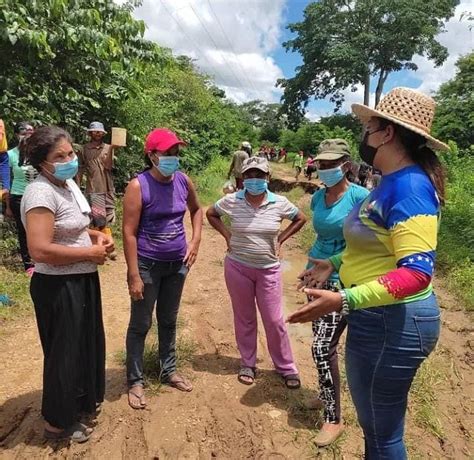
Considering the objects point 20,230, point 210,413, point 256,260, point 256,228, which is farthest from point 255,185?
point 20,230

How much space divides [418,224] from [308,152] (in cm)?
2915

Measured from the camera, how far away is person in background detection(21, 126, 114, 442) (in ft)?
7.93

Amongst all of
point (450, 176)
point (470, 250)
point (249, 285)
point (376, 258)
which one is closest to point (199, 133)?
point (450, 176)

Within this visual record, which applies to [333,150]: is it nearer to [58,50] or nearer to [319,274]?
[319,274]

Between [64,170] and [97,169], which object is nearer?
[64,170]

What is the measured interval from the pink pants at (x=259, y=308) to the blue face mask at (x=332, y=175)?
2.77 feet

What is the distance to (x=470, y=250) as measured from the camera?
24.8ft

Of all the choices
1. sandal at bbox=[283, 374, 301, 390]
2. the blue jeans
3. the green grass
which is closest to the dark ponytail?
the blue jeans

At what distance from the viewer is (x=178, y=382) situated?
3.40m

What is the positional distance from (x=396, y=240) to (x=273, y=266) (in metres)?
1.85

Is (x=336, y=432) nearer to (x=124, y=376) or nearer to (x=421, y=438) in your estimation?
(x=421, y=438)

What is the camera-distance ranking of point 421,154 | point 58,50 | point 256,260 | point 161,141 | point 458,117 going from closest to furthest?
point 421,154, point 161,141, point 256,260, point 58,50, point 458,117

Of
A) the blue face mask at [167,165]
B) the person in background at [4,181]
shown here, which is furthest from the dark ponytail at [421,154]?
the person in background at [4,181]

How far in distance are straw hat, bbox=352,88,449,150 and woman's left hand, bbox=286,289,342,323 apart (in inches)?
27.4
